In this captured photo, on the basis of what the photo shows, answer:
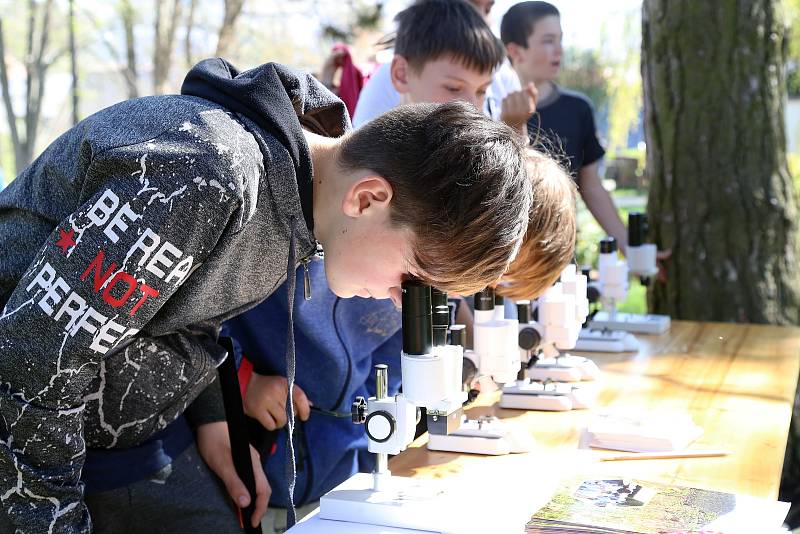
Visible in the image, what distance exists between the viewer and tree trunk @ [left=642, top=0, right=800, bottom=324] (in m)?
3.70

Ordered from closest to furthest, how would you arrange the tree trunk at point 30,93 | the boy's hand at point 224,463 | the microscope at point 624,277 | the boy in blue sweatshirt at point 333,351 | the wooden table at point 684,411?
the wooden table at point 684,411
the boy's hand at point 224,463
the boy in blue sweatshirt at point 333,351
the microscope at point 624,277
the tree trunk at point 30,93

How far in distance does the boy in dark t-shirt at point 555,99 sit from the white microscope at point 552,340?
1585 millimetres

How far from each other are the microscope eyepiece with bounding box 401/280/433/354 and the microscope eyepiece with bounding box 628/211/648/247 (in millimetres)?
1881

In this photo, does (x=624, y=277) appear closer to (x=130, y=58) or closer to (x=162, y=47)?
(x=162, y=47)

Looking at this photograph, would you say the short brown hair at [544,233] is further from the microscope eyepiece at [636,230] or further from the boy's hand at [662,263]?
the boy's hand at [662,263]

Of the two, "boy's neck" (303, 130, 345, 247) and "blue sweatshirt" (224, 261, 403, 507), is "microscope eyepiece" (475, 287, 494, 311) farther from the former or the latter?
"boy's neck" (303, 130, 345, 247)

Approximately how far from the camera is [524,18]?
12.7 feet

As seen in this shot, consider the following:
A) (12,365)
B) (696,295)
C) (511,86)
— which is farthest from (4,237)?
(696,295)

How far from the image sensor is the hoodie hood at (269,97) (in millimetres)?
1360

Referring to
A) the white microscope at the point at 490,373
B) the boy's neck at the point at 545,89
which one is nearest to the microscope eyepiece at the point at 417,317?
the white microscope at the point at 490,373

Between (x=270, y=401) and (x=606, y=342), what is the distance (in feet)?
3.78

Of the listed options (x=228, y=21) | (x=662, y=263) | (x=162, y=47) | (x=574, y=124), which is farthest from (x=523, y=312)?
(x=162, y=47)

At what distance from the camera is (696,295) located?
12.4ft

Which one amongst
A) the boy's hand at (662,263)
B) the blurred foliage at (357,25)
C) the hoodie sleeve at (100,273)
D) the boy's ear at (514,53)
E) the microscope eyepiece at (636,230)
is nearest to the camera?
the hoodie sleeve at (100,273)
